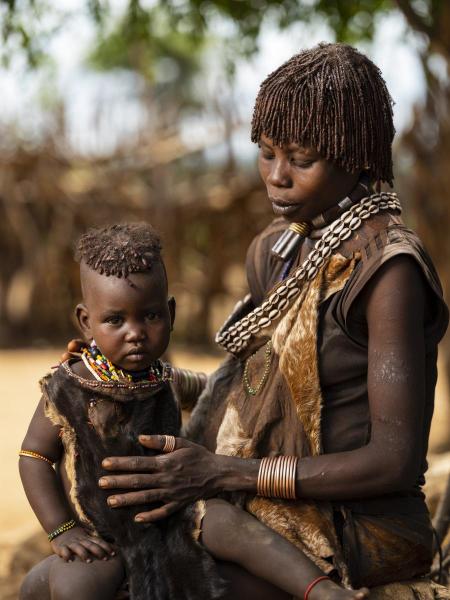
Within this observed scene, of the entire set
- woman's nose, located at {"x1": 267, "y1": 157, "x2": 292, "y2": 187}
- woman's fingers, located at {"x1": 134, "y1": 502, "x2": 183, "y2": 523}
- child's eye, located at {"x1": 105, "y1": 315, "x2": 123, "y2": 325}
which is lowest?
woman's fingers, located at {"x1": 134, "y1": 502, "x2": 183, "y2": 523}

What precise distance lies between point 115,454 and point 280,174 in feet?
3.02

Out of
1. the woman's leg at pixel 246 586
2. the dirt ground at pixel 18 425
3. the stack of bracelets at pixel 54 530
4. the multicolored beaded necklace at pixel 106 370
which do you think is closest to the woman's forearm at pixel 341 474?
the woman's leg at pixel 246 586

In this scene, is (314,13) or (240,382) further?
(314,13)

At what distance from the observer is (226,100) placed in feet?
39.7

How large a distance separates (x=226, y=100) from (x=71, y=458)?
9.86m

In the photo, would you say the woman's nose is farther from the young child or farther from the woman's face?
the young child

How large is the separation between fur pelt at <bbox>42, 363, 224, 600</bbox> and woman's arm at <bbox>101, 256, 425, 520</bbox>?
7cm

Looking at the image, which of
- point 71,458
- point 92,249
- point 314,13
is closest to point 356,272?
point 92,249

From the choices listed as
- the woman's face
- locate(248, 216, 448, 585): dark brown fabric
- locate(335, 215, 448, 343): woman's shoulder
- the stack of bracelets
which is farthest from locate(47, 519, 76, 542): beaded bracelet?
the woman's face

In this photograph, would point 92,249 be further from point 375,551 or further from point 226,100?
point 226,100

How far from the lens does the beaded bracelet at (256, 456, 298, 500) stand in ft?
8.56

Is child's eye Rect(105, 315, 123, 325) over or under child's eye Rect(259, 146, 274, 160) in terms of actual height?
under

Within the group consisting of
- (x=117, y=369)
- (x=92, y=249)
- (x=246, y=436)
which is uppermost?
(x=92, y=249)

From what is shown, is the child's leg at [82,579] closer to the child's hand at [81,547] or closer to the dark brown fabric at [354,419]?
the child's hand at [81,547]
